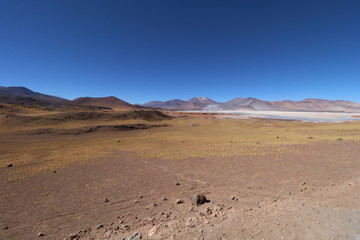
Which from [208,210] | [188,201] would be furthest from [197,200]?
[208,210]

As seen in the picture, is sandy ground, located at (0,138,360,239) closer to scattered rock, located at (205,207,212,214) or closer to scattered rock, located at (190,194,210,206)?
scattered rock, located at (205,207,212,214)

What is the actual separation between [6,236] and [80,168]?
5.56m

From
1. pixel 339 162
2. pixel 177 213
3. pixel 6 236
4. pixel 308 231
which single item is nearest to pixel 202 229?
pixel 177 213

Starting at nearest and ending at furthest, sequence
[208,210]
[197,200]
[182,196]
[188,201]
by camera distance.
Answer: [208,210]
[197,200]
[188,201]
[182,196]

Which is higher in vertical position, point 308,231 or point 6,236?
point 308,231

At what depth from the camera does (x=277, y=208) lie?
15.4 ft

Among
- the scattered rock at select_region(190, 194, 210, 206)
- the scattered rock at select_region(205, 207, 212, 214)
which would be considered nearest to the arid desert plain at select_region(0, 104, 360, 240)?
the scattered rock at select_region(205, 207, 212, 214)

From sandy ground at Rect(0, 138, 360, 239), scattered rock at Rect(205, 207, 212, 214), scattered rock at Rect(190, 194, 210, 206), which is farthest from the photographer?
scattered rock at Rect(190, 194, 210, 206)

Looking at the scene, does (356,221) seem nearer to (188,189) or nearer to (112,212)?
(188,189)

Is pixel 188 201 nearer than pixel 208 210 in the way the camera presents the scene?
No

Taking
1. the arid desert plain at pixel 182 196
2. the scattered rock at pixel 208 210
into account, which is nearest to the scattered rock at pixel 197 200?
the arid desert plain at pixel 182 196

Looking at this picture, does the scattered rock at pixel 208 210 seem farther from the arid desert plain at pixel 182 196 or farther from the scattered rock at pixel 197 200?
the scattered rock at pixel 197 200

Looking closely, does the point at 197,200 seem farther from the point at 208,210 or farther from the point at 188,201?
the point at 208,210

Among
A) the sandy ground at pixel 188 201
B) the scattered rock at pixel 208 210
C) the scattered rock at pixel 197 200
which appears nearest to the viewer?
the sandy ground at pixel 188 201
